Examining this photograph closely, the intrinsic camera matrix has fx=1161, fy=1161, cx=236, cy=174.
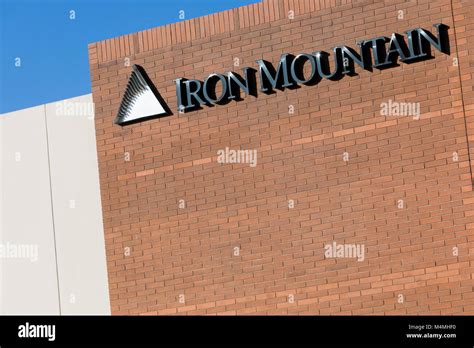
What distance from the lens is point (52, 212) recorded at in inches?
1046

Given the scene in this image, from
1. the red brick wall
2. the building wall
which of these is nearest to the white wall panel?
the building wall

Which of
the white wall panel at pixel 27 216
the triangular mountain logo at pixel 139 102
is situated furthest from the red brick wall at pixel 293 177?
the white wall panel at pixel 27 216

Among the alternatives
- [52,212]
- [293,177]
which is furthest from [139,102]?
[293,177]

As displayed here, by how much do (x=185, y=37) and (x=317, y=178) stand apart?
4.25 m

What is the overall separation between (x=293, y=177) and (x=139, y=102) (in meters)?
3.88

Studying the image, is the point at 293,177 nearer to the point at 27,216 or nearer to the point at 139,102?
the point at 139,102

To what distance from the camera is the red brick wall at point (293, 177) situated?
2259 centimetres

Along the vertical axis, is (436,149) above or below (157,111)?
below

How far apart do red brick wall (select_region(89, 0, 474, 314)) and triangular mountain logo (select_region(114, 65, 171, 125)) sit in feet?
0.54

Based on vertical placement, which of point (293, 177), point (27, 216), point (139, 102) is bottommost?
point (293, 177)

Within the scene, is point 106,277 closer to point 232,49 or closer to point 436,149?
point 232,49

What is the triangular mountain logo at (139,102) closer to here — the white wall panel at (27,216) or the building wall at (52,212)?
the building wall at (52,212)
